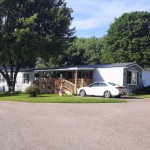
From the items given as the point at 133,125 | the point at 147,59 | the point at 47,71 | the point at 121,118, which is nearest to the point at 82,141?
the point at 133,125

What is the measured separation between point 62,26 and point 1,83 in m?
15.6

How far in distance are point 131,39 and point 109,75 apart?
16.9m

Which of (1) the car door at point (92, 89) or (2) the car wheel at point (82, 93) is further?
(2) the car wheel at point (82, 93)

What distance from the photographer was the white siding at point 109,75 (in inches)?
918

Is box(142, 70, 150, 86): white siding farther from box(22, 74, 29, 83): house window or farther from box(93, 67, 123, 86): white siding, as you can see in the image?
box(22, 74, 29, 83): house window

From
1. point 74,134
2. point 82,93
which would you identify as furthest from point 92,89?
point 74,134

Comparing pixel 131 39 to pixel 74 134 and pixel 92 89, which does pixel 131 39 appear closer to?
pixel 92 89

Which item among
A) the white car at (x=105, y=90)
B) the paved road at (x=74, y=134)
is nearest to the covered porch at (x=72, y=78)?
the white car at (x=105, y=90)

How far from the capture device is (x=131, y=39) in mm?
38250

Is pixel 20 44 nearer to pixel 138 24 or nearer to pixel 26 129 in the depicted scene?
pixel 26 129

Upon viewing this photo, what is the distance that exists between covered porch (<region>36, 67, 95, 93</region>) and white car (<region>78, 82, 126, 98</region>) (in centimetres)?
298

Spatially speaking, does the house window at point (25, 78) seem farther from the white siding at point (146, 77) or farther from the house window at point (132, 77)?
the white siding at point (146, 77)

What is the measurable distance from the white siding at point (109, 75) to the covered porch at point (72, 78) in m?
0.79

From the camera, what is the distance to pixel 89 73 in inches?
1027
